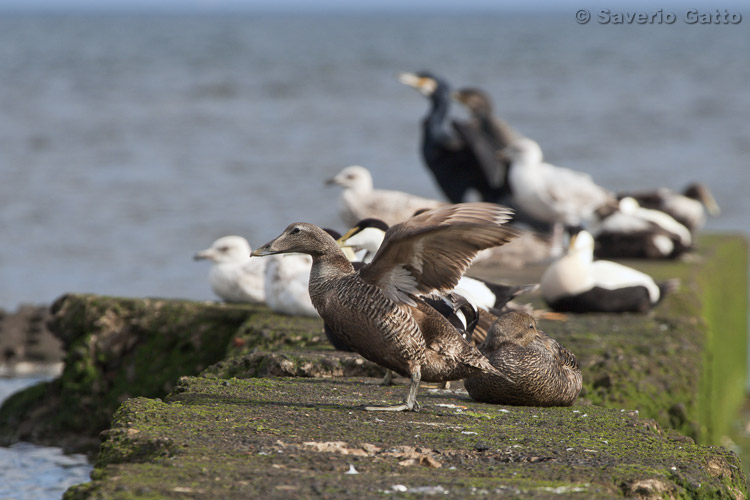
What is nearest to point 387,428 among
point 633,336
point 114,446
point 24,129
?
point 114,446

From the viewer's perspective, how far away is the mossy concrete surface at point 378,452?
288 cm

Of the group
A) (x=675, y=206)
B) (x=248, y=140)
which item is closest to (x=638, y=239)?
(x=675, y=206)

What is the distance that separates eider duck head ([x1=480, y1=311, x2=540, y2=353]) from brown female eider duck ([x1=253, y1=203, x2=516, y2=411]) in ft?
1.03

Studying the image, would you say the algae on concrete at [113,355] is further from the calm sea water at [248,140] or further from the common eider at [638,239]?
the calm sea water at [248,140]

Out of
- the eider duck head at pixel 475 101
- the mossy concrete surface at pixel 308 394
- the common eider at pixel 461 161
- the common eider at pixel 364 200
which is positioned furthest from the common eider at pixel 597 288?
the eider duck head at pixel 475 101

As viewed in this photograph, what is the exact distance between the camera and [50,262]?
1291cm

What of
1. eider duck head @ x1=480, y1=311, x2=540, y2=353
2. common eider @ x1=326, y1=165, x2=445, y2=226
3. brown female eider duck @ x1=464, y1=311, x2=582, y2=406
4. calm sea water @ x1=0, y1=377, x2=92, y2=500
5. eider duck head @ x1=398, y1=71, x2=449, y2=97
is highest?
eider duck head @ x1=398, y1=71, x2=449, y2=97

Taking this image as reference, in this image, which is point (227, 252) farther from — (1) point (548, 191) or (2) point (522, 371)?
(1) point (548, 191)

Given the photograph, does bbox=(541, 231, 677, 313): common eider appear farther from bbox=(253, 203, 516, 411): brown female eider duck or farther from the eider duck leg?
the eider duck leg

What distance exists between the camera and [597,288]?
23.8ft

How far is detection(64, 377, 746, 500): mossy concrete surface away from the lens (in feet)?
9.46

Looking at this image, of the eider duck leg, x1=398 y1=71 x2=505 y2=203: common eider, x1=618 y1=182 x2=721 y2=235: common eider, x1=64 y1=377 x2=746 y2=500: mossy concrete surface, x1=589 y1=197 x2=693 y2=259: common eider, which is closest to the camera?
x1=64 y1=377 x2=746 y2=500: mossy concrete surface

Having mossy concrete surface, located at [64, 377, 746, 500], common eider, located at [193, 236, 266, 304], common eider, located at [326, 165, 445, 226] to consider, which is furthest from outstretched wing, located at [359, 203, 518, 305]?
common eider, located at [326, 165, 445, 226]

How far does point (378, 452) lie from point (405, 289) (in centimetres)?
76
